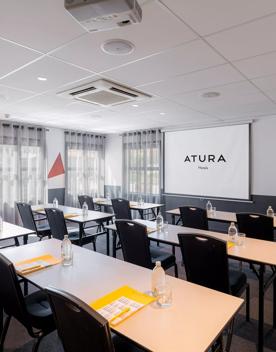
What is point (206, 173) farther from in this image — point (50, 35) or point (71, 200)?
point (50, 35)

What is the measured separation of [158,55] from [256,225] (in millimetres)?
2283

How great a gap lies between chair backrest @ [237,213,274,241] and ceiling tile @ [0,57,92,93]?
253cm

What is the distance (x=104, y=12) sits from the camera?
1.39 metres

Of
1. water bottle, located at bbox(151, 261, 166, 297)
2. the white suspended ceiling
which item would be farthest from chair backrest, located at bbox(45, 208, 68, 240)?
water bottle, located at bbox(151, 261, 166, 297)

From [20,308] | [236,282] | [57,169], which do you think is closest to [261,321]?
[236,282]

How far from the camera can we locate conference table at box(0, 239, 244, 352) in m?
1.15

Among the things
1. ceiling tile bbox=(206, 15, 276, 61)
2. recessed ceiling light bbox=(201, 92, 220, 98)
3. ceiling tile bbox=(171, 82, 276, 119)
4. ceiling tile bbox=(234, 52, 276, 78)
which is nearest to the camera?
ceiling tile bbox=(206, 15, 276, 61)

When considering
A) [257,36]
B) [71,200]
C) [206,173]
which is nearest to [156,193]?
[206,173]

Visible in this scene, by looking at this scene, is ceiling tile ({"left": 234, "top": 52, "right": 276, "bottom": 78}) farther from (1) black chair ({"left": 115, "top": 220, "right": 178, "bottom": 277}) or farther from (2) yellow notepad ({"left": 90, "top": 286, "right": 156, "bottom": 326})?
(2) yellow notepad ({"left": 90, "top": 286, "right": 156, "bottom": 326})

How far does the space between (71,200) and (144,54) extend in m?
5.22

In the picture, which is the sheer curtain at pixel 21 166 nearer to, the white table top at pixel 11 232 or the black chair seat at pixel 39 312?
the white table top at pixel 11 232

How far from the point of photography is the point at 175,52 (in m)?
2.28

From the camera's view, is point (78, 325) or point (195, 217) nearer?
point (78, 325)

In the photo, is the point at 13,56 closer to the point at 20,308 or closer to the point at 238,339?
the point at 20,308
